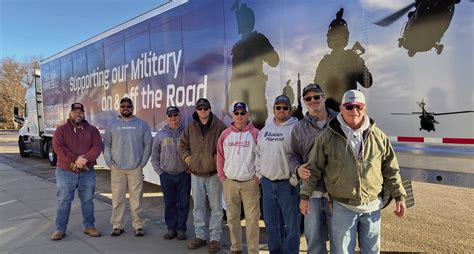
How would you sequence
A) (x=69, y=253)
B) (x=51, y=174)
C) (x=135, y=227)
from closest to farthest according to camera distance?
(x=69, y=253) < (x=135, y=227) < (x=51, y=174)

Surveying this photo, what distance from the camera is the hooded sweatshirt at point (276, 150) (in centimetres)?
372

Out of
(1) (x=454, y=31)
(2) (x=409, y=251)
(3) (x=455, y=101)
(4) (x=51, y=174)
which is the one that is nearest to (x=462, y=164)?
(3) (x=455, y=101)

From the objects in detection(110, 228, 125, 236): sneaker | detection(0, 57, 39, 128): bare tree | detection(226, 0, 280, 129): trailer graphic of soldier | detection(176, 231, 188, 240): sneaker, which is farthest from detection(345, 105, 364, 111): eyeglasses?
detection(0, 57, 39, 128): bare tree

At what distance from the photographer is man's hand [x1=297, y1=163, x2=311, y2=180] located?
10.4 feet

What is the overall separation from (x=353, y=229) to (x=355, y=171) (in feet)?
1.51

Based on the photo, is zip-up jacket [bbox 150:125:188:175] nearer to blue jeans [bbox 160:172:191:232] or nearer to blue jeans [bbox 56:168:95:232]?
blue jeans [bbox 160:172:191:232]

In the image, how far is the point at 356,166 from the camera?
9.59ft

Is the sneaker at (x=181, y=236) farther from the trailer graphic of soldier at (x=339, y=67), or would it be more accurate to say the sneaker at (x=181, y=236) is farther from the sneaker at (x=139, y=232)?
the trailer graphic of soldier at (x=339, y=67)

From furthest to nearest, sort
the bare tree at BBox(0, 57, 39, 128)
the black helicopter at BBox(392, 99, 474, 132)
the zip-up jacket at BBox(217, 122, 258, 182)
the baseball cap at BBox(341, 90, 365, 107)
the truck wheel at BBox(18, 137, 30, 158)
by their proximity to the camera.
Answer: the bare tree at BBox(0, 57, 39, 128) → the truck wheel at BBox(18, 137, 30, 158) → the zip-up jacket at BBox(217, 122, 258, 182) → the black helicopter at BBox(392, 99, 474, 132) → the baseball cap at BBox(341, 90, 365, 107)

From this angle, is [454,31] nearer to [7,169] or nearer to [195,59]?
[195,59]

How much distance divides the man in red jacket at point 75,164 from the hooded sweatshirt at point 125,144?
7.4 inches

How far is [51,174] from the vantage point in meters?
11.3

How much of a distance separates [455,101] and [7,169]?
41.4 feet

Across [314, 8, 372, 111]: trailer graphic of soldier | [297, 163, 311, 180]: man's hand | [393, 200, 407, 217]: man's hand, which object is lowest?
[393, 200, 407, 217]: man's hand
